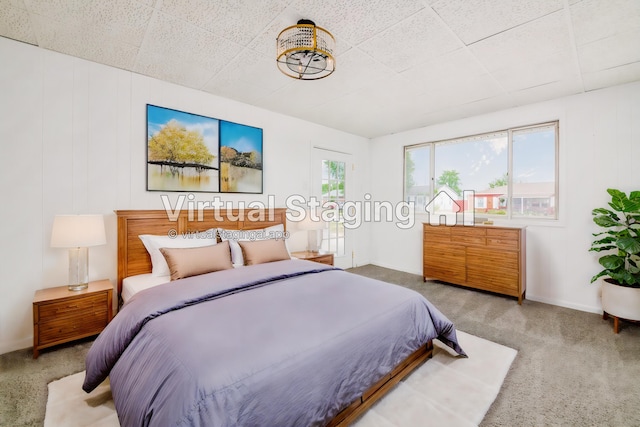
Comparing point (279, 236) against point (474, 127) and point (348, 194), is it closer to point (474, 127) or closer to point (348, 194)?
point (348, 194)

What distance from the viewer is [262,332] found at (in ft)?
4.73

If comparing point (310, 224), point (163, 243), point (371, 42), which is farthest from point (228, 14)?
point (310, 224)

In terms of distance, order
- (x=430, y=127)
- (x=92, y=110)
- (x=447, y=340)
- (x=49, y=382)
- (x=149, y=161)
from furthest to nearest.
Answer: (x=430, y=127), (x=149, y=161), (x=92, y=110), (x=447, y=340), (x=49, y=382)

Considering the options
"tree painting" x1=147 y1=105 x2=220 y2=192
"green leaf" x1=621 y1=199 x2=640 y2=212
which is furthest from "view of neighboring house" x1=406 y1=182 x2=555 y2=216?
"tree painting" x1=147 y1=105 x2=220 y2=192

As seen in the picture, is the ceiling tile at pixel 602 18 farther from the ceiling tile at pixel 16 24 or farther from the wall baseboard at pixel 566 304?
the ceiling tile at pixel 16 24

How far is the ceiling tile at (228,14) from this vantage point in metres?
1.87

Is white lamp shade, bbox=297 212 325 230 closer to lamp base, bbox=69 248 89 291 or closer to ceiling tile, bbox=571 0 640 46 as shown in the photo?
lamp base, bbox=69 248 89 291

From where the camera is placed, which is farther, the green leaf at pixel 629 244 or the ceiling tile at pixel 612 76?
the ceiling tile at pixel 612 76

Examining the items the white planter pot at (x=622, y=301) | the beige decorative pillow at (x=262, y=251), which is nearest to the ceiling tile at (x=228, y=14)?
the beige decorative pillow at (x=262, y=251)

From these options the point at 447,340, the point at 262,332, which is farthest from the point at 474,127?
the point at 262,332

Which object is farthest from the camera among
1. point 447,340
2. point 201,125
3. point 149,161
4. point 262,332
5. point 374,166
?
point 374,166

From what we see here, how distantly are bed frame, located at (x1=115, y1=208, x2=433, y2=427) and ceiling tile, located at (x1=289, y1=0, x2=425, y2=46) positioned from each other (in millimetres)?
2375

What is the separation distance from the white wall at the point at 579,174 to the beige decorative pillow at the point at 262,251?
339 cm

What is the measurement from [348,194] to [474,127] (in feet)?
7.63
